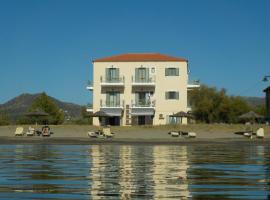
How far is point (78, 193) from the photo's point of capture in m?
10.9

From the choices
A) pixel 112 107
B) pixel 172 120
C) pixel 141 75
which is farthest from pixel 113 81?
pixel 172 120

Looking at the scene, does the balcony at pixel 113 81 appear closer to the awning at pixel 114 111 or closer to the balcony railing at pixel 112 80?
the balcony railing at pixel 112 80

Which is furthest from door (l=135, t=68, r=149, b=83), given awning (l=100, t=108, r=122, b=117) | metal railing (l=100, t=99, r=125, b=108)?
awning (l=100, t=108, r=122, b=117)

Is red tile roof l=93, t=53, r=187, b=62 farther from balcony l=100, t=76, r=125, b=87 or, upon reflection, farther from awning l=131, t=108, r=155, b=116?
awning l=131, t=108, r=155, b=116

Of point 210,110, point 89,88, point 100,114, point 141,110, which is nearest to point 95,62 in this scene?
point 89,88

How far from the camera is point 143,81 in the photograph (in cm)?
8119

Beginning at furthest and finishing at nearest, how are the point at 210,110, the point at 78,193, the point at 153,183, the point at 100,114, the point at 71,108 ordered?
the point at 71,108, the point at 210,110, the point at 100,114, the point at 153,183, the point at 78,193

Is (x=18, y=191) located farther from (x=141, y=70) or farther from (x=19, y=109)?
(x=19, y=109)

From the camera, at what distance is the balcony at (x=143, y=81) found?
80812 mm

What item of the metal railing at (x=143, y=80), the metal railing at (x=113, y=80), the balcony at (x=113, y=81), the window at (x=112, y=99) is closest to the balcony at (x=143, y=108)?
the window at (x=112, y=99)

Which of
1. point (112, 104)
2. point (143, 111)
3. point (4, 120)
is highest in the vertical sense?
point (112, 104)

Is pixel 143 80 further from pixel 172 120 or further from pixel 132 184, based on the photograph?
pixel 132 184

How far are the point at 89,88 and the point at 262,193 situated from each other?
7248 centimetres

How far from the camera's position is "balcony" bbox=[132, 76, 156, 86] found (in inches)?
3182
